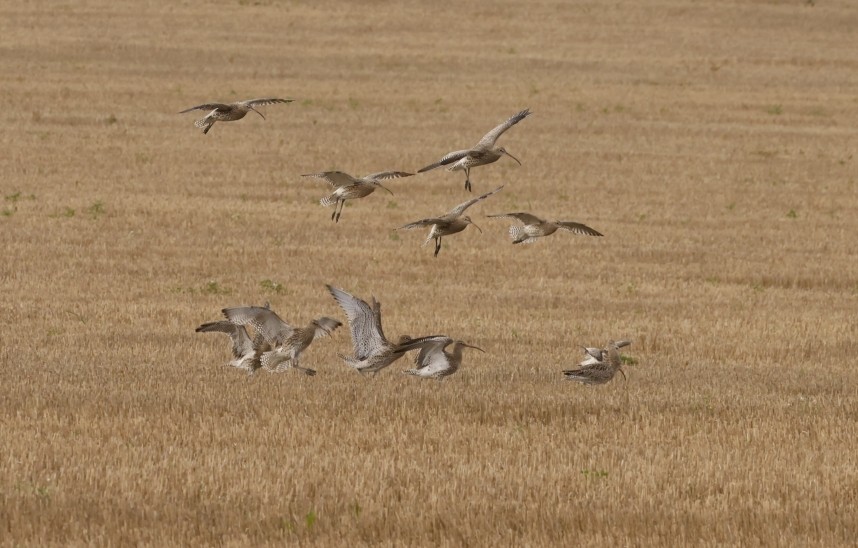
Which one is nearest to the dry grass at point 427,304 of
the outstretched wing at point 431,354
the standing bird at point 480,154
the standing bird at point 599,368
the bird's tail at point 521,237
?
Result: the standing bird at point 599,368

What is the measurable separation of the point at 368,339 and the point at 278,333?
1.02 metres

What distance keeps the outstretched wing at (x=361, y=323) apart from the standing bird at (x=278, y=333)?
0.21 m

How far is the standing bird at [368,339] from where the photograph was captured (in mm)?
12773

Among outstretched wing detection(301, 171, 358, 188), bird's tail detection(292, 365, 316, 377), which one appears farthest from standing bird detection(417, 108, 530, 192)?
bird's tail detection(292, 365, 316, 377)

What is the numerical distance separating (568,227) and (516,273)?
340 inches

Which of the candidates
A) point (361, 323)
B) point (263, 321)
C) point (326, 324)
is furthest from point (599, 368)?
point (263, 321)

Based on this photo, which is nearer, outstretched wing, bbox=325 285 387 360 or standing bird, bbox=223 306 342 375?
outstretched wing, bbox=325 285 387 360

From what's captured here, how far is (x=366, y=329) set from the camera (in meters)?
13.0

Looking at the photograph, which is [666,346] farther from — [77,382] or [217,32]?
[217,32]

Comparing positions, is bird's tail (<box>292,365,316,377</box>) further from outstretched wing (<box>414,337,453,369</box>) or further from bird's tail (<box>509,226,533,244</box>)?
bird's tail (<box>509,226,533,244</box>)

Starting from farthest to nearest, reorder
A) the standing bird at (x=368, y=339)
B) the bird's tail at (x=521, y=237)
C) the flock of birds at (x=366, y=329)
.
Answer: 1. the bird's tail at (x=521, y=237)
2. the flock of birds at (x=366, y=329)
3. the standing bird at (x=368, y=339)

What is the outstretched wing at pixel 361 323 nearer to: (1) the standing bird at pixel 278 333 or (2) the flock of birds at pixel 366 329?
(2) the flock of birds at pixel 366 329

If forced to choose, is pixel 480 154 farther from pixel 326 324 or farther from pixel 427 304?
pixel 427 304

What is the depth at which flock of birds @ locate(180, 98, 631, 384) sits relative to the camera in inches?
512
